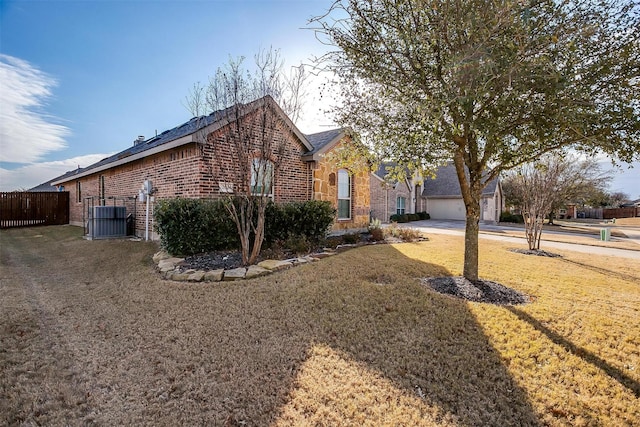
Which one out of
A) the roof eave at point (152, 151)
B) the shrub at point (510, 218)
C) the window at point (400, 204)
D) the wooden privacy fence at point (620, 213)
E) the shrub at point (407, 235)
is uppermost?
the roof eave at point (152, 151)

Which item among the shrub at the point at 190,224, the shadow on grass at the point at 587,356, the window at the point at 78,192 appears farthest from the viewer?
the window at the point at 78,192

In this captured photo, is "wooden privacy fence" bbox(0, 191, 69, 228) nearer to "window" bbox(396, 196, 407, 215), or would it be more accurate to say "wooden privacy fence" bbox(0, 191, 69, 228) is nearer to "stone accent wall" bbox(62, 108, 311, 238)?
"stone accent wall" bbox(62, 108, 311, 238)

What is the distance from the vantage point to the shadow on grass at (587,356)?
2.77 metres

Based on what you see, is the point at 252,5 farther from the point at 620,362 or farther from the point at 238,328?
the point at 620,362

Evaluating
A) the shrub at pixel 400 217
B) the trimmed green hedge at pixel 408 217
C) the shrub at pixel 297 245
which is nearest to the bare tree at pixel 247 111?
the shrub at pixel 297 245

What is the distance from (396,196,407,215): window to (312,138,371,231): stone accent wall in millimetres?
15641

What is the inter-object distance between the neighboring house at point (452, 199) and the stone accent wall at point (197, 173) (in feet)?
68.7

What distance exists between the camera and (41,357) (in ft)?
10.3

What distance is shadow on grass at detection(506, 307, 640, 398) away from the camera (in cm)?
277

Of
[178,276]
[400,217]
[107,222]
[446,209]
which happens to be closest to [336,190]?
[178,276]

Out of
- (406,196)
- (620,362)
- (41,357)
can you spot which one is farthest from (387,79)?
(406,196)

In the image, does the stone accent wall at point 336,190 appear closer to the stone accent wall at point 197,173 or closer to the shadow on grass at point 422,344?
the stone accent wall at point 197,173

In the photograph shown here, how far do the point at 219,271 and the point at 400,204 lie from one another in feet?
81.0

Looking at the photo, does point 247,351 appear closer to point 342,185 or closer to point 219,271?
point 219,271
